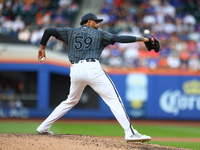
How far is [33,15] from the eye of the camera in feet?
60.2

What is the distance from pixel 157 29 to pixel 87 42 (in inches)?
469

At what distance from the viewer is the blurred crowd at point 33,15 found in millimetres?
16516

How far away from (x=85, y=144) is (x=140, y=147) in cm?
77

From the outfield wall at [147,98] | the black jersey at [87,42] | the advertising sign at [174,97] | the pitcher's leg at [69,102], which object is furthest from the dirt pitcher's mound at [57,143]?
the advertising sign at [174,97]

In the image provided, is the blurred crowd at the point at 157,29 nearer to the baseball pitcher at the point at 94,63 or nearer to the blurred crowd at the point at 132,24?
the blurred crowd at the point at 132,24

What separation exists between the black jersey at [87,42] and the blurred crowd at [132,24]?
9908 millimetres

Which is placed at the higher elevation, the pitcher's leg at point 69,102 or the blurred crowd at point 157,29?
the blurred crowd at point 157,29

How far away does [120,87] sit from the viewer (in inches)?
A: 611

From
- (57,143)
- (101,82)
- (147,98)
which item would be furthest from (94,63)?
(147,98)

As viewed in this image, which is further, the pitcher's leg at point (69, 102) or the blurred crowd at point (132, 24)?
the blurred crowd at point (132, 24)

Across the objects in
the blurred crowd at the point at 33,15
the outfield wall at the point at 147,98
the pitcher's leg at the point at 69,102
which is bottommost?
the outfield wall at the point at 147,98

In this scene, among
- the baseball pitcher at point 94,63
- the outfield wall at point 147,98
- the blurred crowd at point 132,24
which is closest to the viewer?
the baseball pitcher at point 94,63

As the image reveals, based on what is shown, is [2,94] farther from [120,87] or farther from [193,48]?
[193,48]

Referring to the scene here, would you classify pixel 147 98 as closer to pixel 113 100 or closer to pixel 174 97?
pixel 174 97
